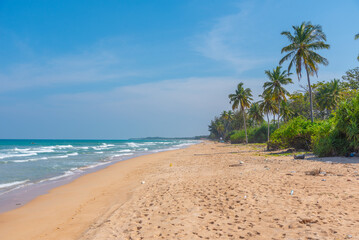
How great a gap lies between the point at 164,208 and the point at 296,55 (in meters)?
25.4

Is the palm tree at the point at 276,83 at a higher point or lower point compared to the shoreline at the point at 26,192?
higher

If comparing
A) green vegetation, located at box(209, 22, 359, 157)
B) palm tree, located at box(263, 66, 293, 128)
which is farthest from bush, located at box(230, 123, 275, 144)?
palm tree, located at box(263, 66, 293, 128)

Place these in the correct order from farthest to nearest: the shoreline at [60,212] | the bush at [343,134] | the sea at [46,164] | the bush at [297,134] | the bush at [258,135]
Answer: the bush at [258,135] → the bush at [297,134] → the sea at [46,164] → the bush at [343,134] → the shoreline at [60,212]

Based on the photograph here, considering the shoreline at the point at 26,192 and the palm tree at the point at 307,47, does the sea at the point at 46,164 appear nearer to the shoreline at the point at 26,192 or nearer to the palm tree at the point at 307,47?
the shoreline at the point at 26,192

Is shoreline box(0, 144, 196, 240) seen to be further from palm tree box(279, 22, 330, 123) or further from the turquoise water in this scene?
palm tree box(279, 22, 330, 123)

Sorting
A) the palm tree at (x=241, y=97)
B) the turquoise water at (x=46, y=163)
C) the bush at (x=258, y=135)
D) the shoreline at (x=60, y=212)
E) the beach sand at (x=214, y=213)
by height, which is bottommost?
the turquoise water at (x=46, y=163)

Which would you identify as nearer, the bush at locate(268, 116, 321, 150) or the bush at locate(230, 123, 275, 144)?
the bush at locate(268, 116, 321, 150)

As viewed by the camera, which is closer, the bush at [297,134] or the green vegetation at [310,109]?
the green vegetation at [310,109]

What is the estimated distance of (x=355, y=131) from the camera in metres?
11.9

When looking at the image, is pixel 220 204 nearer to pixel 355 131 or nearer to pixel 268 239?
pixel 268 239

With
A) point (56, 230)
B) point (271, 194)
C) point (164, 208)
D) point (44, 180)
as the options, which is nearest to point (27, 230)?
point (56, 230)

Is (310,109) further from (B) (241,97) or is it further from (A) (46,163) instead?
(A) (46,163)

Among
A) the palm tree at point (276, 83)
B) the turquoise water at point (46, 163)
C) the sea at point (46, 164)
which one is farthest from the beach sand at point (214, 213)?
the palm tree at point (276, 83)

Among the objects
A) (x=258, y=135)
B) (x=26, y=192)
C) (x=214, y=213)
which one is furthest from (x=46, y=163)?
(x=258, y=135)
